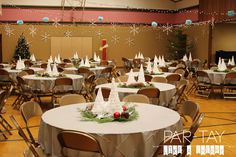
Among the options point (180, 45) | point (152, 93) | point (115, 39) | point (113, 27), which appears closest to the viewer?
point (152, 93)

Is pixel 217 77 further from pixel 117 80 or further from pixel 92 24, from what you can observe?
pixel 92 24

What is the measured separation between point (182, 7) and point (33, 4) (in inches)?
342

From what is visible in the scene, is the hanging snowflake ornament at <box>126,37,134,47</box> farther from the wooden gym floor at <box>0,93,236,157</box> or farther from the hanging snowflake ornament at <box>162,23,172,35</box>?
the wooden gym floor at <box>0,93,236,157</box>

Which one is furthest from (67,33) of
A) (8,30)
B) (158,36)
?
(158,36)

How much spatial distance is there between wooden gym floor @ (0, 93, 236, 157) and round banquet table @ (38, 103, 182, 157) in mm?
1732

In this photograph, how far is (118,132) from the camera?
11.9 feet

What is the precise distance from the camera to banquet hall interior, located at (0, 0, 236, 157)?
376 centimetres

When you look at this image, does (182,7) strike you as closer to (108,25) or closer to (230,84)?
(108,25)

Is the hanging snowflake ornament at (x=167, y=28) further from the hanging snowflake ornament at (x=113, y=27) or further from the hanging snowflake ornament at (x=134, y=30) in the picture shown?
the hanging snowflake ornament at (x=113, y=27)

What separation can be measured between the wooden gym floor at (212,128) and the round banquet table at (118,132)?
1732 millimetres

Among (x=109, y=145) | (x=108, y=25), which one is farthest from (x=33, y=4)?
(x=109, y=145)

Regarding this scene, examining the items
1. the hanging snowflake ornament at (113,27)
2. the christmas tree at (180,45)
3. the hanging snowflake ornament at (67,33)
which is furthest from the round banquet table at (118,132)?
the hanging snowflake ornament at (113,27)

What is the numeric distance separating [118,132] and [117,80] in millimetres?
5026

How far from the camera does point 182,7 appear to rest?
2239cm
